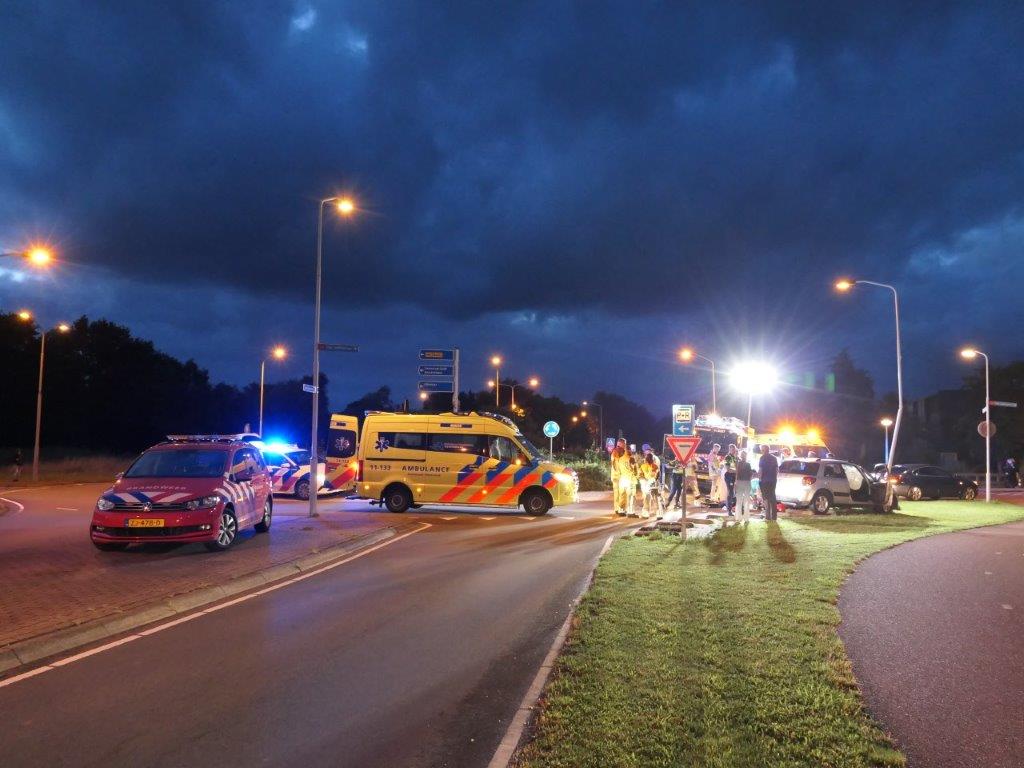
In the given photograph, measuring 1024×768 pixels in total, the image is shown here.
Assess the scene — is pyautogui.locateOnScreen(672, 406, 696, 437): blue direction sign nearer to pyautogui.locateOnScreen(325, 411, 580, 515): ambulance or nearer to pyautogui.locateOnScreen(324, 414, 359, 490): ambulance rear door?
pyautogui.locateOnScreen(325, 411, 580, 515): ambulance

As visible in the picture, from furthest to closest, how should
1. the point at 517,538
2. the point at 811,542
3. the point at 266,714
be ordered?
the point at 517,538 → the point at 811,542 → the point at 266,714

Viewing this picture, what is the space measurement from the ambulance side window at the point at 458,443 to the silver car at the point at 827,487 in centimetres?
828

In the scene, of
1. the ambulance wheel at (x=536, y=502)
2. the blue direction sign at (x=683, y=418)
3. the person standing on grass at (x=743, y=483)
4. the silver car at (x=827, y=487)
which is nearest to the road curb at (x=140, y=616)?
the ambulance wheel at (x=536, y=502)

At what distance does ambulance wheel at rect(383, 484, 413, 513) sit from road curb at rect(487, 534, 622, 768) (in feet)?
43.4

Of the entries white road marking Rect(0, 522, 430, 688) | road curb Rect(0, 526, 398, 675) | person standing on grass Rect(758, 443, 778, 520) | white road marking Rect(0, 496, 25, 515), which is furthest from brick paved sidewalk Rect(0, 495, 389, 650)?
person standing on grass Rect(758, 443, 778, 520)

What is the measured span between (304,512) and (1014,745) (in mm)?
17847

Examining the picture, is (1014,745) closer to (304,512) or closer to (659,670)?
(659,670)

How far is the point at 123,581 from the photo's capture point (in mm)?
9875

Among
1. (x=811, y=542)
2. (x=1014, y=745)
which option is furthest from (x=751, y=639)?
(x=811, y=542)

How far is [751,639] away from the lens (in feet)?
22.6

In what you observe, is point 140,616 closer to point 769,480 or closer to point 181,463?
point 181,463

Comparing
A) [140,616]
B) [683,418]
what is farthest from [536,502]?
[140,616]

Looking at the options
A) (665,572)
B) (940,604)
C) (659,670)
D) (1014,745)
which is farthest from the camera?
(665,572)

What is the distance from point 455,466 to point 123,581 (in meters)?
11.1
